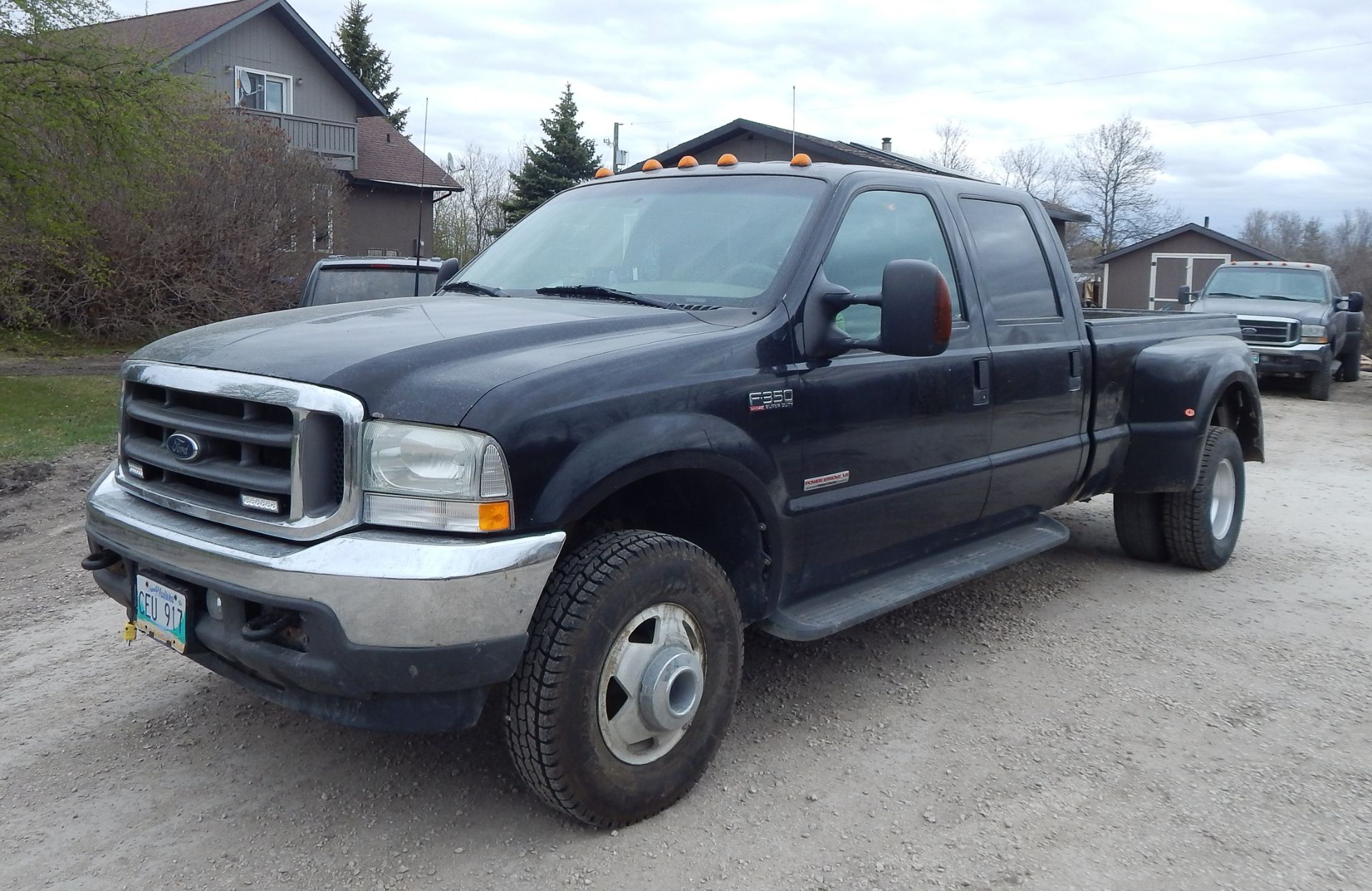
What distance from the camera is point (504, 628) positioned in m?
2.87

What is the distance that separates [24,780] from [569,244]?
2.63 meters

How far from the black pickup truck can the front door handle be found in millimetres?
12

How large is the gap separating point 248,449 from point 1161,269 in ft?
115

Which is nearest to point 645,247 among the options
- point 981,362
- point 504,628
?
point 981,362

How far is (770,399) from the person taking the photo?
359cm

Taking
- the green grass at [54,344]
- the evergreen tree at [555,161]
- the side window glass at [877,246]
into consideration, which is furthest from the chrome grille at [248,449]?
the evergreen tree at [555,161]

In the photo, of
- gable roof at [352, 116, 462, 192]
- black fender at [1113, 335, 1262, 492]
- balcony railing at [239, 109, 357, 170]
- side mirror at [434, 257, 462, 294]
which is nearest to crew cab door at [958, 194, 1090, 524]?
black fender at [1113, 335, 1262, 492]

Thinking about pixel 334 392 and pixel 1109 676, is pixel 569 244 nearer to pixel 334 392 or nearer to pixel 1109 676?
pixel 334 392

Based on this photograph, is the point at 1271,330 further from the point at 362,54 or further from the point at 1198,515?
the point at 362,54

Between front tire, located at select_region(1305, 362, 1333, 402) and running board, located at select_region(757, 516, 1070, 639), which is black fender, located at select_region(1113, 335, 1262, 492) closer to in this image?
running board, located at select_region(757, 516, 1070, 639)

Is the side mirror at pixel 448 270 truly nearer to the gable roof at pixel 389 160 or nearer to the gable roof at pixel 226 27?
the gable roof at pixel 226 27

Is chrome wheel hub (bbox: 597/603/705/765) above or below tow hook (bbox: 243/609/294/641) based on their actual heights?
below

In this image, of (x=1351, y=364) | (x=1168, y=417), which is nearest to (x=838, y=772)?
(x=1168, y=417)

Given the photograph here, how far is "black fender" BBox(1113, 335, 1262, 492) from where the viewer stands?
5.63m
